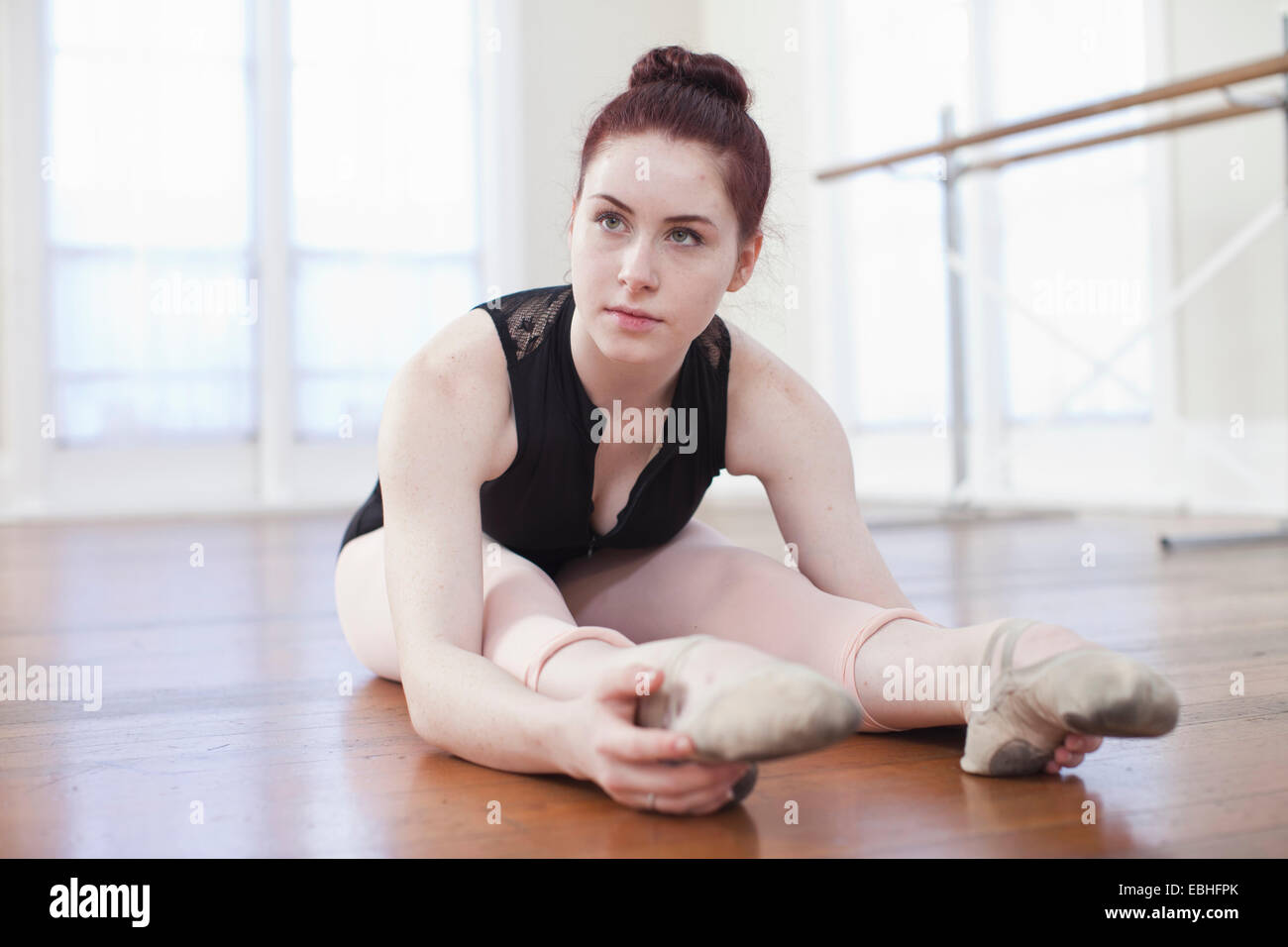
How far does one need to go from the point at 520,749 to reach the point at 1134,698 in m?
0.46

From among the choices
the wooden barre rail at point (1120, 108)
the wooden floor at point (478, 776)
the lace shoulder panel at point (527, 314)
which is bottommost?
the wooden floor at point (478, 776)

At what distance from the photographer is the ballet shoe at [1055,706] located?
822 millimetres

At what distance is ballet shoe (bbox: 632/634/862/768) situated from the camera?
2.51ft

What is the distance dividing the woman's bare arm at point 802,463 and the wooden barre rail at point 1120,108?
1.94 m

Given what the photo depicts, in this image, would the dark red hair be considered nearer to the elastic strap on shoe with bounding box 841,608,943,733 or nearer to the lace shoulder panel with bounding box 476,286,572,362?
the lace shoulder panel with bounding box 476,286,572,362

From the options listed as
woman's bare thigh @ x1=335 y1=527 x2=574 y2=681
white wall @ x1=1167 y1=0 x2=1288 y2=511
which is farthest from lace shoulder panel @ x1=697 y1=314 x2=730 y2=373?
white wall @ x1=1167 y1=0 x2=1288 y2=511

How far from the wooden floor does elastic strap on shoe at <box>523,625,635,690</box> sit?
83 mm

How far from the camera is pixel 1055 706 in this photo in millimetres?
872

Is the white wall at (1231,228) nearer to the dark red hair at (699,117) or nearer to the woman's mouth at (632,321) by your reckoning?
the dark red hair at (699,117)

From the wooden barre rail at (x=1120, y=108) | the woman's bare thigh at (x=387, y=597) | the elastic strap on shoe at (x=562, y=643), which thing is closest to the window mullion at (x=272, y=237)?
the wooden barre rail at (x=1120, y=108)

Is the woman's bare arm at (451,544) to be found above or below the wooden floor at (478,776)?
above

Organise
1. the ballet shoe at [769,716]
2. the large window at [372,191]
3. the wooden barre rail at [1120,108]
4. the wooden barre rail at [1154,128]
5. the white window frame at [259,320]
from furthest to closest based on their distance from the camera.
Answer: the large window at [372,191] < the white window frame at [259,320] < the wooden barre rail at [1154,128] < the wooden barre rail at [1120,108] < the ballet shoe at [769,716]

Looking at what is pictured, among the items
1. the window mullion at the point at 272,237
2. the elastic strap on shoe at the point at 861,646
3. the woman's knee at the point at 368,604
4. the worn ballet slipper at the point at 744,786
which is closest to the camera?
the worn ballet slipper at the point at 744,786
